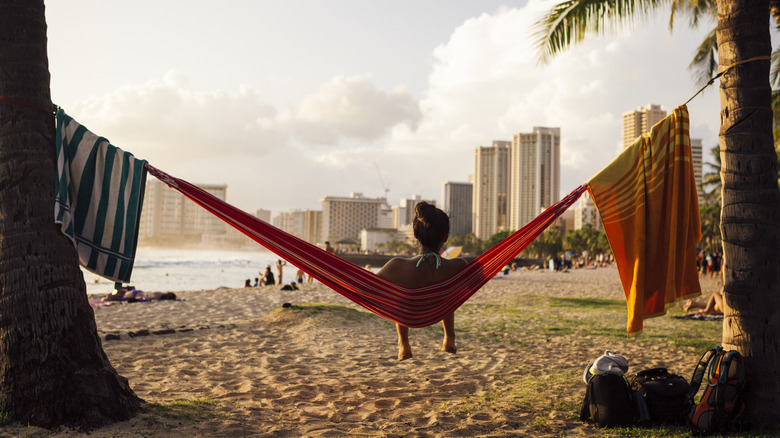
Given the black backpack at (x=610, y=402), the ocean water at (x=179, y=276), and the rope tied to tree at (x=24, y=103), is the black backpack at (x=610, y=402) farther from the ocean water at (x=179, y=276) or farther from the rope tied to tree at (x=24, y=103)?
the ocean water at (x=179, y=276)

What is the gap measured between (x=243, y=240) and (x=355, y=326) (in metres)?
109

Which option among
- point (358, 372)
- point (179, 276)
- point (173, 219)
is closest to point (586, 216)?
point (179, 276)

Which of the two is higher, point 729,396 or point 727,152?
point 727,152

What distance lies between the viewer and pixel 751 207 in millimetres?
2896

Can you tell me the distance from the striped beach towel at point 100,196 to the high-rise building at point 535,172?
273ft

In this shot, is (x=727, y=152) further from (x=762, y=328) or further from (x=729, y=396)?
(x=729, y=396)

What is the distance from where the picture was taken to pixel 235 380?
13.0ft

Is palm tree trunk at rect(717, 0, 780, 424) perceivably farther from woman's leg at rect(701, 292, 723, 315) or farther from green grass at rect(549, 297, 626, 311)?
green grass at rect(549, 297, 626, 311)

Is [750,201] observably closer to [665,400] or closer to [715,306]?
[665,400]

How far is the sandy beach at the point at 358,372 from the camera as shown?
3.00 metres

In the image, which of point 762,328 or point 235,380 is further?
point 235,380

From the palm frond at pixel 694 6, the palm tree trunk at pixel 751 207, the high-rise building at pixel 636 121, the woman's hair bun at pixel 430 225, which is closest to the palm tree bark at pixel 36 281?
the woman's hair bun at pixel 430 225

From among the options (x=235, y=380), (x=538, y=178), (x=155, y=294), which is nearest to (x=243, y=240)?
→ (x=538, y=178)

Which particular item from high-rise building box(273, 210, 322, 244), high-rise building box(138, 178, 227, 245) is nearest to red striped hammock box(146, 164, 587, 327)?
high-rise building box(138, 178, 227, 245)
